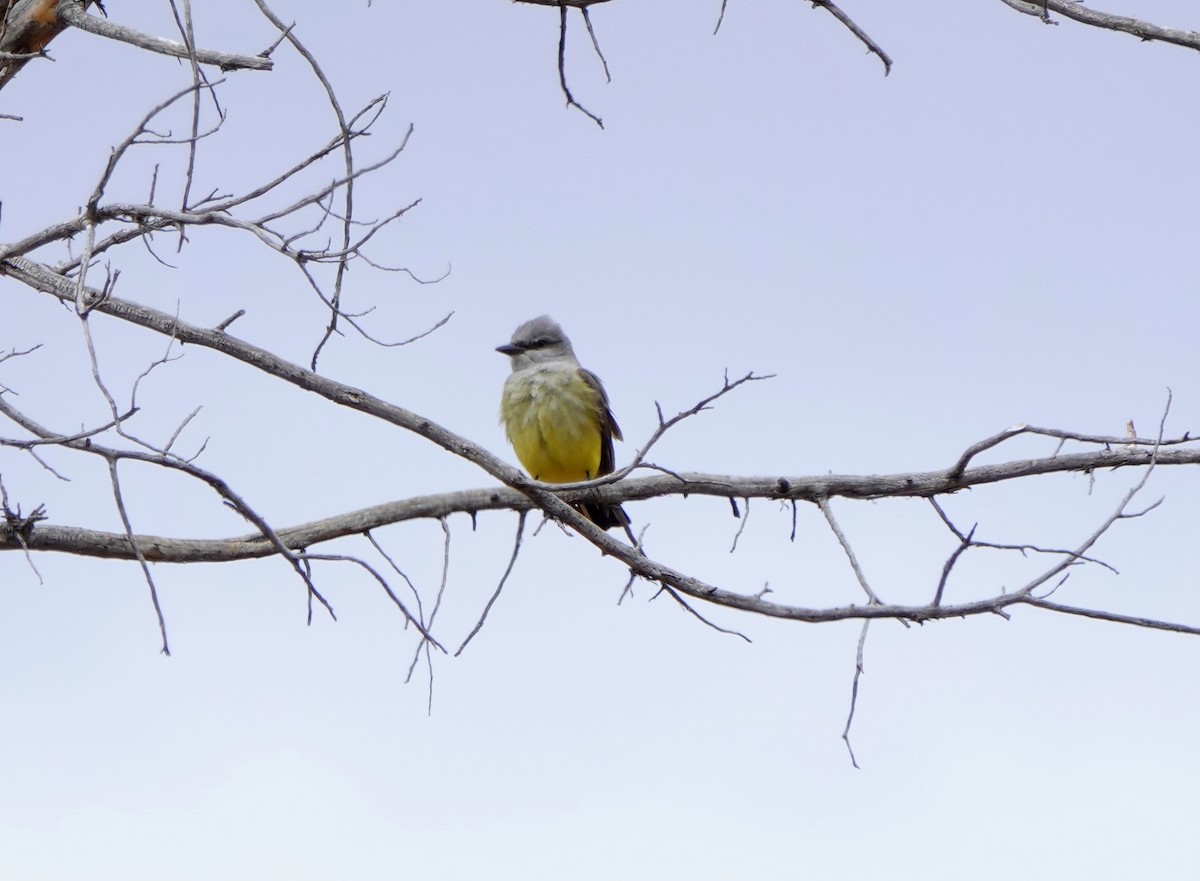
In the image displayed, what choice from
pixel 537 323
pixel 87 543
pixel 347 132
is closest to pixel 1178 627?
pixel 347 132

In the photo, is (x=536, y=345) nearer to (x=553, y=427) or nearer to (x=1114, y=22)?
(x=553, y=427)

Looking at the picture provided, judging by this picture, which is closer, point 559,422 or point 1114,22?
point 1114,22

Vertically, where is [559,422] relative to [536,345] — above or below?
below

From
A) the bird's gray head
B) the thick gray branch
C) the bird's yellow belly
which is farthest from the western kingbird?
the thick gray branch

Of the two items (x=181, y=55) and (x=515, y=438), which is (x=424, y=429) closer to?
(x=181, y=55)

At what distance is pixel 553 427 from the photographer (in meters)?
8.45

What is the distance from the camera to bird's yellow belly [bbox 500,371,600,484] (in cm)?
846

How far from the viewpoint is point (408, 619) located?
4.91m

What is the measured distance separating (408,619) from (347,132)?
1868 mm

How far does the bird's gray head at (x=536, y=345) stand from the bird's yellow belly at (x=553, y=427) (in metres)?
0.49

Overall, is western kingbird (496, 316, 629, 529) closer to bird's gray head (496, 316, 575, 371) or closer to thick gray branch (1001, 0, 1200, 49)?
bird's gray head (496, 316, 575, 371)

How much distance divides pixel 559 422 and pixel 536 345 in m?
1.02

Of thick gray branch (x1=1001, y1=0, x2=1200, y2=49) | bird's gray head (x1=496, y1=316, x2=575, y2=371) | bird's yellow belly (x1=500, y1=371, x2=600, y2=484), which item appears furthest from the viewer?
bird's gray head (x1=496, y1=316, x2=575, y2=371)

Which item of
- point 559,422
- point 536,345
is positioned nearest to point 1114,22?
point 559,422
